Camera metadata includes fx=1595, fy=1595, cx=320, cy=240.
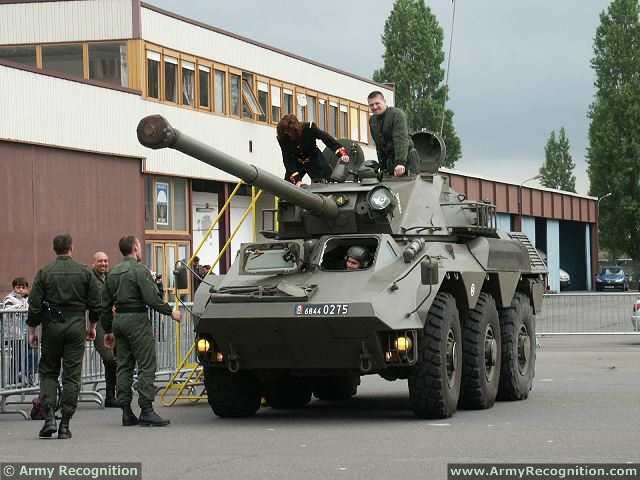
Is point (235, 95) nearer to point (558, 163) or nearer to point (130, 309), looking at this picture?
point (130, 309)

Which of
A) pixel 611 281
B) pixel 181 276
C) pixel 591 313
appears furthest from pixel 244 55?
pixel 611 281

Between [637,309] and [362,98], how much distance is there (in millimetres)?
31370

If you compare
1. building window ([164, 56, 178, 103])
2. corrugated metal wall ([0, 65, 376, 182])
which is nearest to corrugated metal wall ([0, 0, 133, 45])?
corrugated metal wall ([0, 65, 376, 182])

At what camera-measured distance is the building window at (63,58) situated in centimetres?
4575

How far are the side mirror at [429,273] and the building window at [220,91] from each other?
119ft

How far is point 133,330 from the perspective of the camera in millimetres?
15539

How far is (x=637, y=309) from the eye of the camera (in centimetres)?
3281

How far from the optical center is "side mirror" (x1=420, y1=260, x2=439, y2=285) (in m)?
14.7

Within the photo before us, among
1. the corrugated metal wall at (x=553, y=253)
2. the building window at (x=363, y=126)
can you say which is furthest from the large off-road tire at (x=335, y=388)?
the corrugated metal wall at (x=553, y=253)

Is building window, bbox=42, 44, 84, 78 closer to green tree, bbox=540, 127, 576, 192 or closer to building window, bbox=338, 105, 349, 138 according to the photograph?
building window, bbox=338, 105, 349, 138

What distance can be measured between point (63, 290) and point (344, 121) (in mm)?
46871

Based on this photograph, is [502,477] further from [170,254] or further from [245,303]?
[170,254]

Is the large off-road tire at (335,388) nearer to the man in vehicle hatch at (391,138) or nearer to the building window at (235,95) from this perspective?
the man in vehicle hatch at (391,138)

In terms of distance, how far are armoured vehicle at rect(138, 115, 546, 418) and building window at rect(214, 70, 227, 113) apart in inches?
1290
